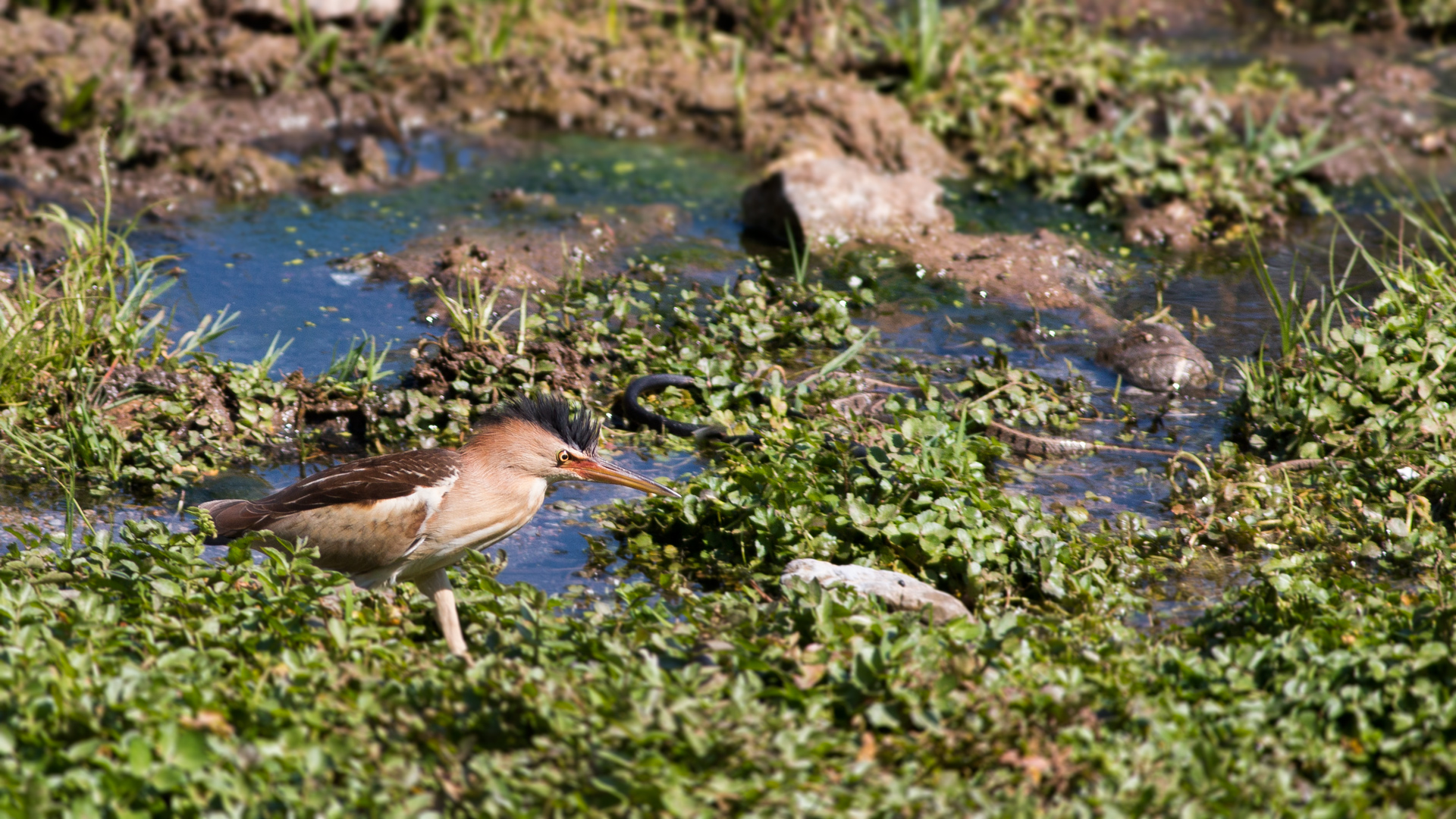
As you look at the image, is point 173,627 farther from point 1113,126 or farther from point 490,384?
point 1113,126

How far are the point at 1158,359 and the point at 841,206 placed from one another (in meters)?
2.60

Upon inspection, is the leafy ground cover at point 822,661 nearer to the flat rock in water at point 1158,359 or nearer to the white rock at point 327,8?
the flat rock in water at point 1158,359

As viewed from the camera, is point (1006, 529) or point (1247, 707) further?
point (1006, 529)

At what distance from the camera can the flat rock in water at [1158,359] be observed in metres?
6.79

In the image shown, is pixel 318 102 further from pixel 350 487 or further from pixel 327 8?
pixel 350 487

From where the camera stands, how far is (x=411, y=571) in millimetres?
4645

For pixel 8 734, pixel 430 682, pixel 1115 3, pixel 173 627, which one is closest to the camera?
pixel 8 734

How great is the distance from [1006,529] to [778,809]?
193 cm

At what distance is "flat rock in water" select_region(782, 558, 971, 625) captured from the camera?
438 centimetres

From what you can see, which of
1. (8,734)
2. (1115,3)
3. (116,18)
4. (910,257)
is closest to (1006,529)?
(8,734)

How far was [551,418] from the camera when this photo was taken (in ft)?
16.0

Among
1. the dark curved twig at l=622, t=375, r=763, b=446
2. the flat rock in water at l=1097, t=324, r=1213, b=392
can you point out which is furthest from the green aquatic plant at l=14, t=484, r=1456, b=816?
the flat rock in water at l=1097, t=324, r=1213, b=392

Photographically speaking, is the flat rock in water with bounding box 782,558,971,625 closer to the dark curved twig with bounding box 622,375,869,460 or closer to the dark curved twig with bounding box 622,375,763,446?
the dark curved twig with bounding box 622,375,869,460

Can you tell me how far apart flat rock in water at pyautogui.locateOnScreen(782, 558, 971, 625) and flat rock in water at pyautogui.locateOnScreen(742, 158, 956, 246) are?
419 cm
